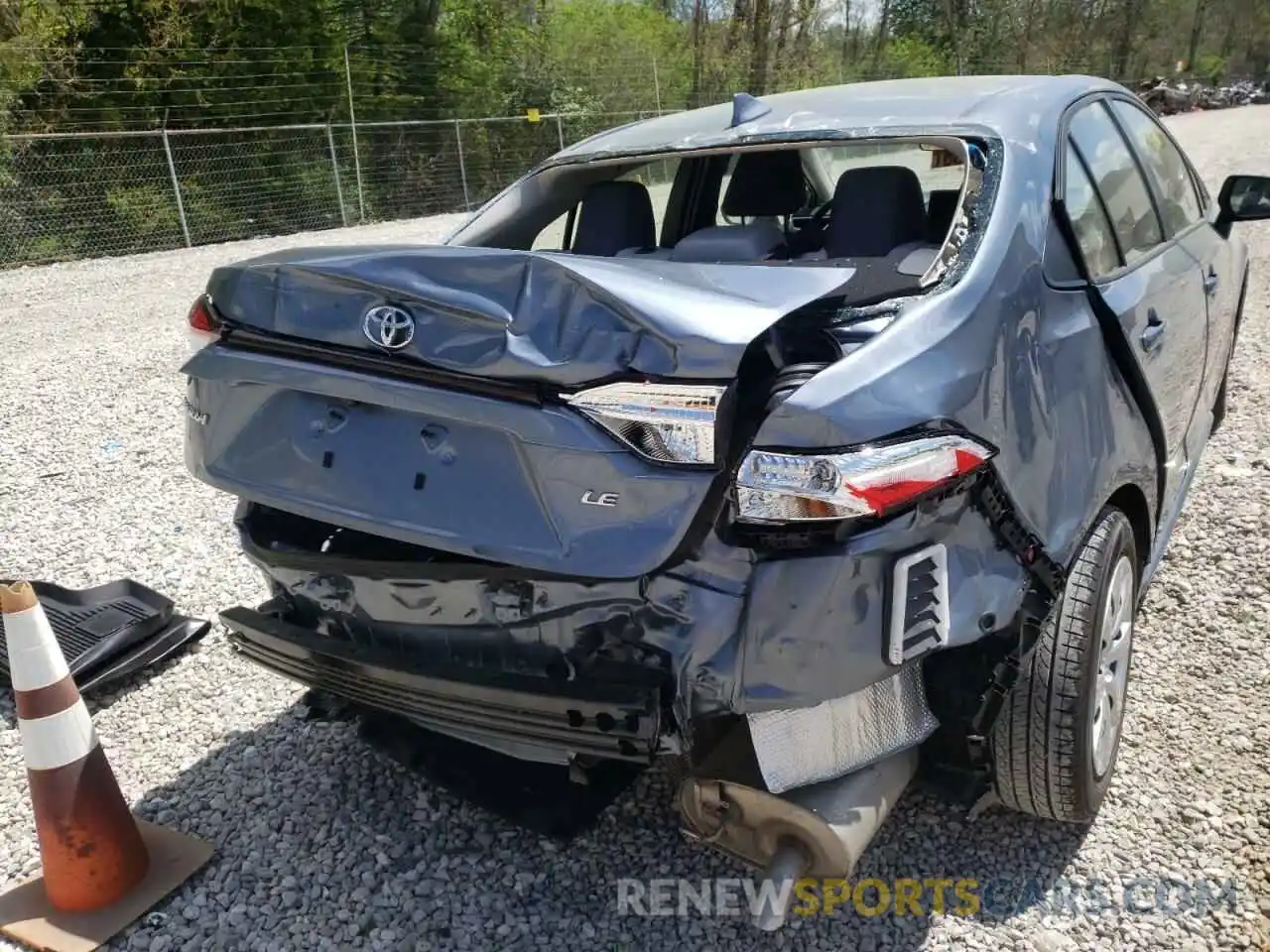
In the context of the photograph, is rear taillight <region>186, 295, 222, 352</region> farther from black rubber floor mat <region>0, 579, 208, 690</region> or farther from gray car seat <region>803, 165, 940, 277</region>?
gray car seat <region>803, 165, 940, 277</region>

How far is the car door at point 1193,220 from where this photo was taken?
11.4 ft

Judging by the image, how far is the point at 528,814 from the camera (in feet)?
7.83

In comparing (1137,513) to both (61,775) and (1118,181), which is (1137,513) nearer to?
(1118,181)

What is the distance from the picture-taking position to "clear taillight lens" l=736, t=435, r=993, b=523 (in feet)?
5.96

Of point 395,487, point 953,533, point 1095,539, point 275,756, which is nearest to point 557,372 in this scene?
point 395,487

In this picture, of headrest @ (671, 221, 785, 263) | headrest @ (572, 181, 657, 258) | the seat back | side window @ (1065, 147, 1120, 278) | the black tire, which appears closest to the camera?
the black tire

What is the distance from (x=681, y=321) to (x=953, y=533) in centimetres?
64

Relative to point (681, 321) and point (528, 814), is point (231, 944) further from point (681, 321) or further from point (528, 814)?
point (681, 321)

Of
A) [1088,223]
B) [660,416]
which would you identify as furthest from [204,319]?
[1088,223]

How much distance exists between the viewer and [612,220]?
363 centimetres

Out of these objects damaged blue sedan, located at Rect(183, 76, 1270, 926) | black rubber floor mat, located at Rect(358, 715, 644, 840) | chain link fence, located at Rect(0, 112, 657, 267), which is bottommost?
chain link fence, located at Rect(0, 112, 657, 267)

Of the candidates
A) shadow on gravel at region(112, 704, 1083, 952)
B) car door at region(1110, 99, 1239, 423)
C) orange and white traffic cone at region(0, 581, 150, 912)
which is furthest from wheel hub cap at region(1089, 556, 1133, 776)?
orange and white traffic cone at region(0, 581, 150, 912)

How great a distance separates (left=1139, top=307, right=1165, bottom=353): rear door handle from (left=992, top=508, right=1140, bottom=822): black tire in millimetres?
666

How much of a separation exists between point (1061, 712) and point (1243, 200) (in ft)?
8.87
